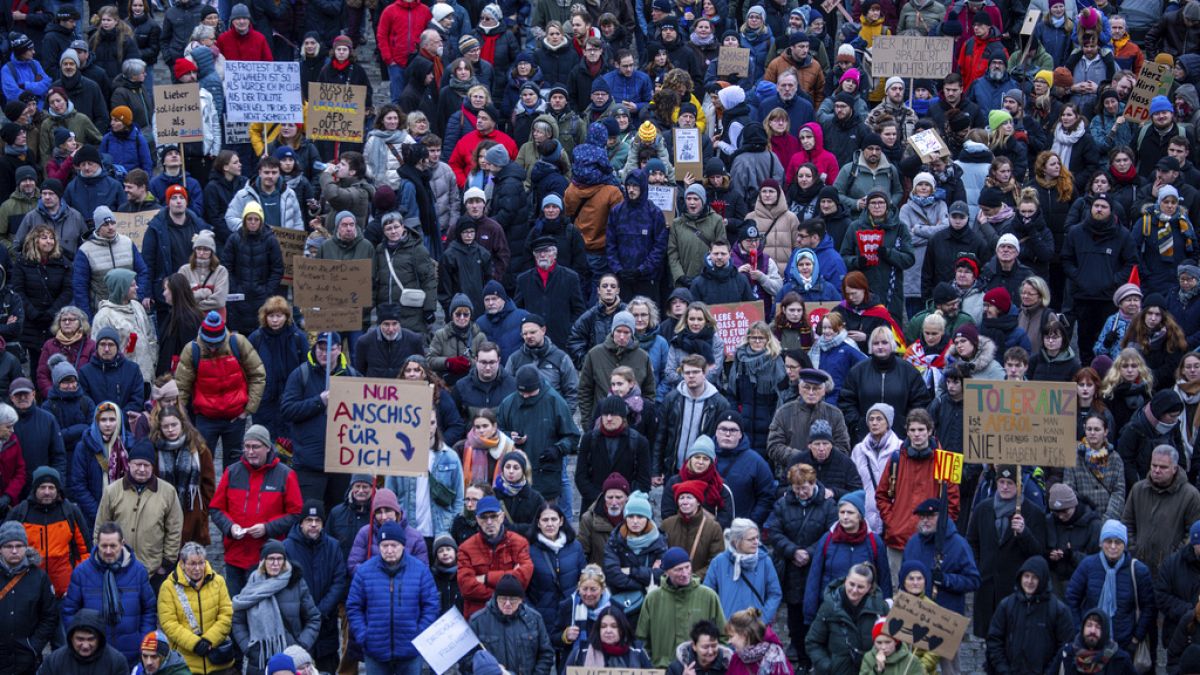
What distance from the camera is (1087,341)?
2053 centimetres

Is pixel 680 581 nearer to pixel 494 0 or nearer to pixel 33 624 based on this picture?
pixel 33 624

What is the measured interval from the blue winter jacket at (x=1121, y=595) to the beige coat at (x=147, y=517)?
6164 mm

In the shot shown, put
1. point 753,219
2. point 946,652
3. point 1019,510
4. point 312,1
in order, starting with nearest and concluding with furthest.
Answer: point 946,652, point 1019,510, point 753,219, point 312,1

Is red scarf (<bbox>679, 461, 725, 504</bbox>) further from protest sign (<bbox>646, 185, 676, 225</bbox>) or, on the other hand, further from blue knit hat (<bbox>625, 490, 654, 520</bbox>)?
protest sign (<bbox>646, 185, 676, 225</bbox>)

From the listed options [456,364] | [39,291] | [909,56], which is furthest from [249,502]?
[909,56]

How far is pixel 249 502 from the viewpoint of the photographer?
1622cm

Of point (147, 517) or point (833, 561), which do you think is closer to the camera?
point (833, 561)

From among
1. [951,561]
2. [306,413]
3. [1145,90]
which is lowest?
[951,561]

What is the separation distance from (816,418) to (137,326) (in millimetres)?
5517

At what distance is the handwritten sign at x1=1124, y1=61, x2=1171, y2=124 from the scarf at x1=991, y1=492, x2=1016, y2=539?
26.3 feet

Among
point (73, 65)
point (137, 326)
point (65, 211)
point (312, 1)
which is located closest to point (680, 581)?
point (137, 326)

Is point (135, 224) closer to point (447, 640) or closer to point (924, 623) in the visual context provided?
point (447, 640)

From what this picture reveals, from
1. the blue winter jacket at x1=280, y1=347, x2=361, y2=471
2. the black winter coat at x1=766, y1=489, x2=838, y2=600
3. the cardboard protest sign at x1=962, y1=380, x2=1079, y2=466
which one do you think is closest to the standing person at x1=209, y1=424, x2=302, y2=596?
the blue winter jacket at x1=280, y1=347, x2=361, y2=471

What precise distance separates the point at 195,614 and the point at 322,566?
0.91 m
